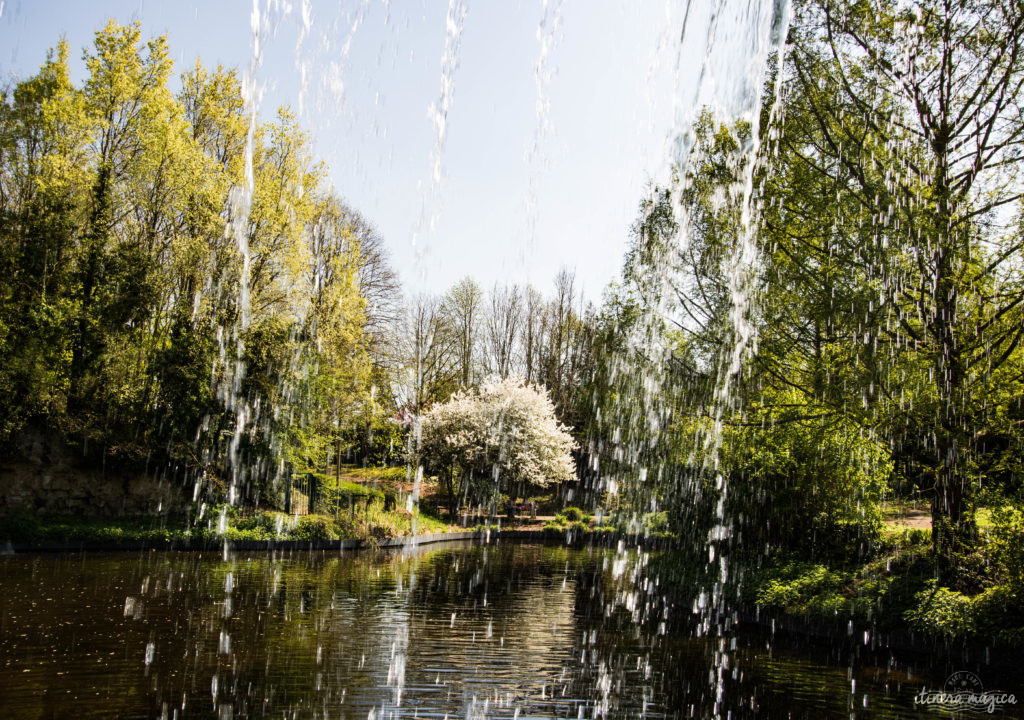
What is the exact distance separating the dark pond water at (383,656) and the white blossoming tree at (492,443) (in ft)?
57.4

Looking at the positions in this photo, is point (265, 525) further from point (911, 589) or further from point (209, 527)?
point (911, 589)

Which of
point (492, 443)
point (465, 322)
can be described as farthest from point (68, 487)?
point (465, 322)

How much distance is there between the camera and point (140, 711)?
5645mm

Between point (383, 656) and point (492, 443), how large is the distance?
2340cm

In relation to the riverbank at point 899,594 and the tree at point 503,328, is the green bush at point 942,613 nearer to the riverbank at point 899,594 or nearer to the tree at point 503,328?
the riverbank at point 899,594

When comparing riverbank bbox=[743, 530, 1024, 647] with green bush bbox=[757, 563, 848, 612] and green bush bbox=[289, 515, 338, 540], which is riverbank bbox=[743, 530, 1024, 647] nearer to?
green bush bbox=[757, 563, 848, 612]

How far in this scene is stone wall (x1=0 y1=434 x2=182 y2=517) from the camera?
17891 millimetres

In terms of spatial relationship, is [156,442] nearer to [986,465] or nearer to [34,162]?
[34,162]

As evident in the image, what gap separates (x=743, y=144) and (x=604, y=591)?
10465 millimetres

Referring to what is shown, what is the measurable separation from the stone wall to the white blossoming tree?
13895mm

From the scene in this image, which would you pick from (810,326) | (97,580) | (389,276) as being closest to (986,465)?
(810,326)

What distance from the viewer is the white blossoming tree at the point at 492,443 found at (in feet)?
103

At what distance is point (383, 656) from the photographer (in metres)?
7.84

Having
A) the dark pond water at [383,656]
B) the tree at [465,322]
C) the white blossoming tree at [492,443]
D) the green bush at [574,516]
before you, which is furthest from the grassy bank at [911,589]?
the tree at [465,322]
